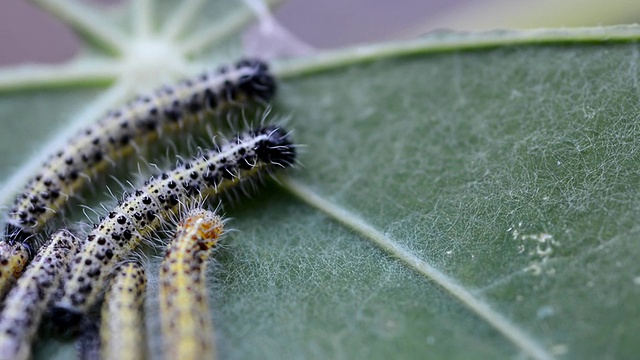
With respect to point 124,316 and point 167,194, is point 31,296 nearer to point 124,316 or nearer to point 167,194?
point 124,316

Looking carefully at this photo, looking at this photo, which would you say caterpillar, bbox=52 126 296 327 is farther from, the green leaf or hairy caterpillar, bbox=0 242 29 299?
hairy caterpillar, bbox=0 242 29 299

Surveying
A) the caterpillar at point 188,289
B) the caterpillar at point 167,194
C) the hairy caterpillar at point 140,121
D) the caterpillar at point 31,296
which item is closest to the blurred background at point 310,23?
the hairy caterpillar at point 140,121

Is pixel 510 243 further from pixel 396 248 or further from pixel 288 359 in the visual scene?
pixel 288 359

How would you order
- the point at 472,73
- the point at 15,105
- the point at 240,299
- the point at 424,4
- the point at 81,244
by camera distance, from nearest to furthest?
1. the point at 240,299
2. the point at 81,244
3. the point at 472,73
4. the point at 15,105
5. the point at 424,4

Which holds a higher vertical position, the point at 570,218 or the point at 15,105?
the point at 15,105

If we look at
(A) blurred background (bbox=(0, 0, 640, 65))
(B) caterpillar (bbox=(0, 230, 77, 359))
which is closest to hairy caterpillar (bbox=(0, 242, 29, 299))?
(B) caterpillar (bbox=(0, 230, 77, 359))

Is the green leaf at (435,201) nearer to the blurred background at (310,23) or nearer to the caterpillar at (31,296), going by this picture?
the caterpillar at (31,296)

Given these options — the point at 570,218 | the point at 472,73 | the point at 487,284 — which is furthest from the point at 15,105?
the point at 570,218

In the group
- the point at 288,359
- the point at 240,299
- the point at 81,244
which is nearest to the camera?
the point at 288,359
